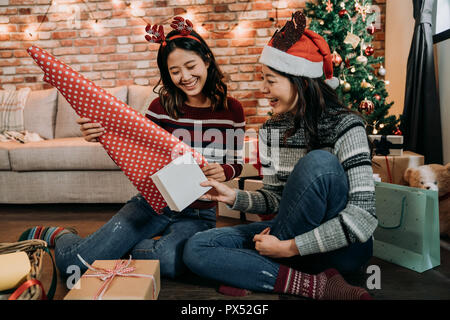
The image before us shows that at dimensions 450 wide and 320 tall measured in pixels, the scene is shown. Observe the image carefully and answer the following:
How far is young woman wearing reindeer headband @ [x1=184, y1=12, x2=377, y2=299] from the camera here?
945mm

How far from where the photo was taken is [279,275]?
1.01 meters

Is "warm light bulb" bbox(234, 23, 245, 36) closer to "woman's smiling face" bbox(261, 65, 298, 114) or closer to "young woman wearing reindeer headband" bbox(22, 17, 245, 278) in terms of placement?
"young woman wearing reindeer headband" bbox(22, 17, 245, 278)

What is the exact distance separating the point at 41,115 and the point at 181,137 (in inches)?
74.9

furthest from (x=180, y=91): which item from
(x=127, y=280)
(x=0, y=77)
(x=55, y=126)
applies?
(x=0, y=77)

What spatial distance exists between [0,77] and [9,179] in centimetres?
138

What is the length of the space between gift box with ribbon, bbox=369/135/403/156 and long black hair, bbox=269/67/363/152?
1.04 metres

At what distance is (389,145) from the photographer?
199 centimetres

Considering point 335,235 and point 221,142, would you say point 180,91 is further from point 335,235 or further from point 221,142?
point 335,235

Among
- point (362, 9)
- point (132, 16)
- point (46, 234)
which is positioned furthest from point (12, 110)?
point (362, 9)

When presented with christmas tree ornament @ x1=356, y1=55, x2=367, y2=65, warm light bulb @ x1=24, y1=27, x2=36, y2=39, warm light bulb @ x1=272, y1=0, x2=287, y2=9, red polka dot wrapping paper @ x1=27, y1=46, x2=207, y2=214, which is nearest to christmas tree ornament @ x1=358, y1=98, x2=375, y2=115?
christmas tree ornament @ x1=356, y1=55, x2=367, y2=65

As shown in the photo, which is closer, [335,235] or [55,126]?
[335,235]

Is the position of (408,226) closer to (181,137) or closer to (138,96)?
(181,137)

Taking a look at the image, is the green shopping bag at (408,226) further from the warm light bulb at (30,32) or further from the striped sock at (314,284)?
the warm light bulb at (30,32)

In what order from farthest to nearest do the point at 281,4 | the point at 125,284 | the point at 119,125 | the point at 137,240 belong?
1. the point at 281,4
2. the point at 137,240
3. the point at 119,125
4. the point at 125,284
